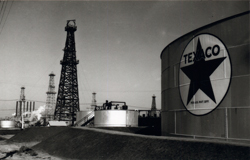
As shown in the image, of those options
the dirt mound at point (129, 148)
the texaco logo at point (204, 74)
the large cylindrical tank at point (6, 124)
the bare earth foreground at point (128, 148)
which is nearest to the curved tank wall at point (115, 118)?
the bare earth foreground at point (128, 148)

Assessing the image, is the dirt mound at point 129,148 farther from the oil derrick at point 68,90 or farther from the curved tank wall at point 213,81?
the oil derrick at point 68,90

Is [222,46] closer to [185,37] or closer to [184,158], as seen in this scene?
[185,37]

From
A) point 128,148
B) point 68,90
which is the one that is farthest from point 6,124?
point 128,148

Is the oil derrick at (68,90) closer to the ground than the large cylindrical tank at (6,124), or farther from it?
farther from it

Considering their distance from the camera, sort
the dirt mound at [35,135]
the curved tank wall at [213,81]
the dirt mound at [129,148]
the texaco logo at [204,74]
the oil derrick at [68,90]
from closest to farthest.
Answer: the dirt mound at [129,148] → the curved tank wall at [213,81] → the texaco logo at [204,74] → the dirt mound at [35,135] → the oil derrick at [68,90]

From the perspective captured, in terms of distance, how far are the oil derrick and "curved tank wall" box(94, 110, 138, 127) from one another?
77.1 feet

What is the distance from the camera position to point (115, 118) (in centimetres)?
3316

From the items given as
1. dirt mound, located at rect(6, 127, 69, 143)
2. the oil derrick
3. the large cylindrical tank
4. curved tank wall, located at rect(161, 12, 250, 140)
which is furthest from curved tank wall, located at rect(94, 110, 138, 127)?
the large cylindrical tank

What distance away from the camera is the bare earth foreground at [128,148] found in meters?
11.2

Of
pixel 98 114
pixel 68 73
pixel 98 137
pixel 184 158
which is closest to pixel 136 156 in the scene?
pixel 184 158

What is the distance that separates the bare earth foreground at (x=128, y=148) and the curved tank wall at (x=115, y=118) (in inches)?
327

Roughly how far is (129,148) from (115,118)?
17932mm

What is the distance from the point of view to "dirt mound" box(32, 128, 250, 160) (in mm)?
11234

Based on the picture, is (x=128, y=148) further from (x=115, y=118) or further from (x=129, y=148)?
(x=115, y=118)
